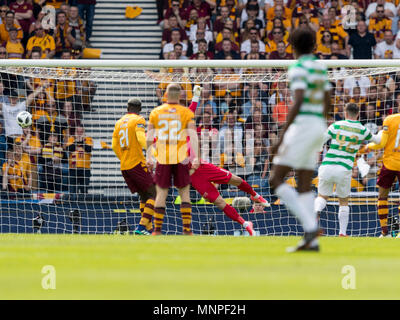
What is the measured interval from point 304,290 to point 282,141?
2.46 meters

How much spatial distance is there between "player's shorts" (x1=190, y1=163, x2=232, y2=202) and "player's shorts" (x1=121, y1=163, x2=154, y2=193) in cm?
77

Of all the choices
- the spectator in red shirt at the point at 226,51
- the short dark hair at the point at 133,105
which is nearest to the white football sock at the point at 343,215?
the short dark hair at the point at 133,105

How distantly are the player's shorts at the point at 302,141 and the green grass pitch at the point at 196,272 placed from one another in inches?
34.7

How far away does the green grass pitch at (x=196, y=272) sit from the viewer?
545 centimetres

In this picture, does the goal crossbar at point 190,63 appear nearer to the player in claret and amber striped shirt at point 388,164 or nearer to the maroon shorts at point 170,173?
the player in claret and amber striped shirt at point 388,164

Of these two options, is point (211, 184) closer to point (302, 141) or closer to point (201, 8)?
point (302, 141)

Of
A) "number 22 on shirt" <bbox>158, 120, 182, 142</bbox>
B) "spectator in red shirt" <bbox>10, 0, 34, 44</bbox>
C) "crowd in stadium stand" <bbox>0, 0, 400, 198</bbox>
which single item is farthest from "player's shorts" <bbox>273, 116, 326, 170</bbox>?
"spectator in red shirt" <bbox>10, 0, 34, 44</bbox>

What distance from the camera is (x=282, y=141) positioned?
7.73 meters

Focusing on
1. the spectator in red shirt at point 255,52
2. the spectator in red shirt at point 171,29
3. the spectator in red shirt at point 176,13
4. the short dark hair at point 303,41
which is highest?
the spectator in red shirt at point 176,13

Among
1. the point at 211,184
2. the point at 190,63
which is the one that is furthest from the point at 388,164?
the point at 190,63

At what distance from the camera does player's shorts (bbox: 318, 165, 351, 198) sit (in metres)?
13.4

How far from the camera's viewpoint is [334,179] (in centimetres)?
1348

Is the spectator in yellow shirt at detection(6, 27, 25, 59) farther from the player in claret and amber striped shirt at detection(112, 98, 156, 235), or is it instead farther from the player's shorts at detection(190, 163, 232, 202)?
the player's shorts at detection(190, 163, 232, 202)

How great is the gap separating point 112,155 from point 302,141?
992 cm
